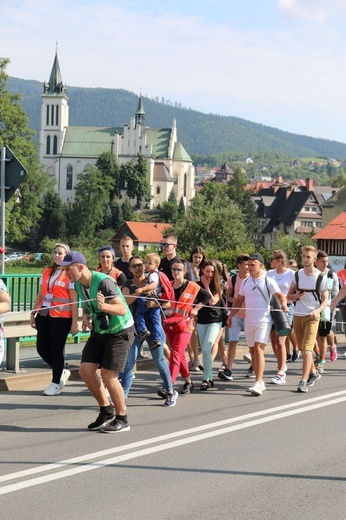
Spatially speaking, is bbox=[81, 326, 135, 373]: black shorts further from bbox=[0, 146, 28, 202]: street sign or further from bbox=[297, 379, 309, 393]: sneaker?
bbox=[0, 146, 28, 202]: street sign

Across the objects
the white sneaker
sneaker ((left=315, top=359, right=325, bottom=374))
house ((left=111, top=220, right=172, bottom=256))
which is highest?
the white sneaker

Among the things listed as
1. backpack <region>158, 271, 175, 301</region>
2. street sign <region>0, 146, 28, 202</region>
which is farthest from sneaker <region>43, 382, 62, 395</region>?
street sign <region>0, 146, 28, 202</region>

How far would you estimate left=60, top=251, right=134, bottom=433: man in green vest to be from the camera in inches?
360

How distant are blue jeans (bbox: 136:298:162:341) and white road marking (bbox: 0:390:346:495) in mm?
1611

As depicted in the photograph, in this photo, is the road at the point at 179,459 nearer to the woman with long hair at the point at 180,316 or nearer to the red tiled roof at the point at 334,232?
the woman with long hair at the point at 180,316

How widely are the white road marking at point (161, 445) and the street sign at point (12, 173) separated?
16.6ft

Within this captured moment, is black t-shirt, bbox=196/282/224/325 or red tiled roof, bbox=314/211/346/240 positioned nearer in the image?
black t-shirt, bbox=196/282/224/325

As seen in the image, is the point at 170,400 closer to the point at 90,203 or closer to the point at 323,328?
the point at 323,328

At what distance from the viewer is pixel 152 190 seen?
593 feet

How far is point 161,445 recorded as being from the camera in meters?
8.84

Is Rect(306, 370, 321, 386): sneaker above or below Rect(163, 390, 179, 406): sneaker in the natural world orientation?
below

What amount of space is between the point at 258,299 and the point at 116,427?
11.7 ft

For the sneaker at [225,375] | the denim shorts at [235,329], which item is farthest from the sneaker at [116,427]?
the denim shorts at [235,329]

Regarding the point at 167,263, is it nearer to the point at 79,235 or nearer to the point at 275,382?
the point at 275,382
